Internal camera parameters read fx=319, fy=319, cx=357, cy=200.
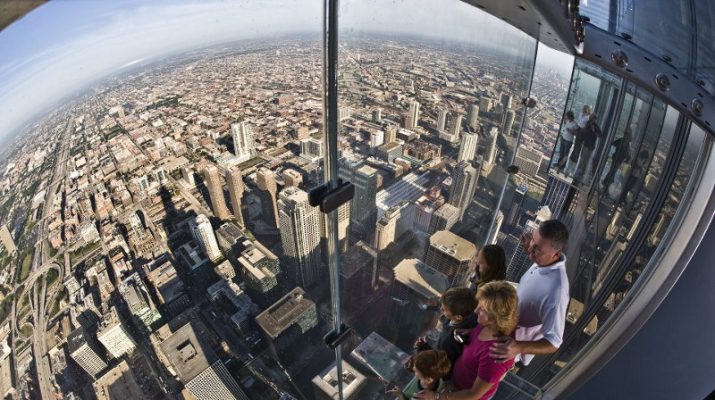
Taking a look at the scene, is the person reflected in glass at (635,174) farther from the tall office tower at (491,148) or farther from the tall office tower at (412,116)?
the tall office tower at (412,116)

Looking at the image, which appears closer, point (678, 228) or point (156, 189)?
point (678, 228)

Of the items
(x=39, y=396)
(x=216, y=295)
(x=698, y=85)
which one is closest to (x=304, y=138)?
(x=698, y=85)

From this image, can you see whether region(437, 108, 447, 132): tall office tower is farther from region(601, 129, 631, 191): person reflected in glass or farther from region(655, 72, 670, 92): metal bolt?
region(601, 129, 631, 191): person reflected in glass

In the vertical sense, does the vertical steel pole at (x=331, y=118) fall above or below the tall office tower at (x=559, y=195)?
above

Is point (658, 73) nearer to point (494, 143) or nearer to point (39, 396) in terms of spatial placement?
point (494, 143)

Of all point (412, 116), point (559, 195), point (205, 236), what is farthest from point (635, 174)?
point (205, 236)

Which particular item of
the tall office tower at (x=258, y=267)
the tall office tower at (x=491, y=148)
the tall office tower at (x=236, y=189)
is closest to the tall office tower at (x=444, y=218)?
the tall office tower at (x=491, y=148)
